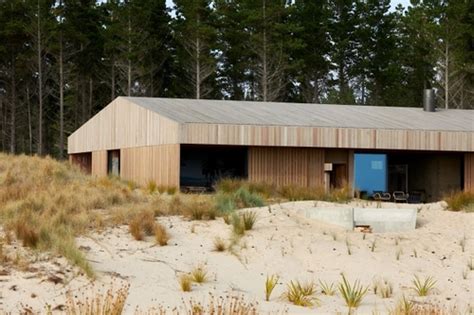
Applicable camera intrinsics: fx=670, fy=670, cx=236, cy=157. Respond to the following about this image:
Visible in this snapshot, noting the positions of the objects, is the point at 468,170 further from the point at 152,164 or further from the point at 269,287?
the point at 269,287

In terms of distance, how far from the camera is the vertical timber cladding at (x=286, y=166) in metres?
21.7

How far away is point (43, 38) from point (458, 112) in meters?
23.3

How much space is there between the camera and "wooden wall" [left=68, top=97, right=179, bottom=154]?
22.0 meters

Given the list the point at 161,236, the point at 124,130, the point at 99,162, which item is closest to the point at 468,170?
the point at 124,130

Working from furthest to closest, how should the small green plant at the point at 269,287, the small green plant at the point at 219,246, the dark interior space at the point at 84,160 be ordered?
the dark interior space at the point at 84,160
the small green plant at the point at 219,246
the small green plant at the point at 269,287

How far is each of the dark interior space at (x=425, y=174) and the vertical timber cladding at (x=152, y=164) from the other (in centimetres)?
969

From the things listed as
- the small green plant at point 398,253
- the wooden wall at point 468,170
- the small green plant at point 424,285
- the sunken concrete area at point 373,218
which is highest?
the wooden wall at point 468,170

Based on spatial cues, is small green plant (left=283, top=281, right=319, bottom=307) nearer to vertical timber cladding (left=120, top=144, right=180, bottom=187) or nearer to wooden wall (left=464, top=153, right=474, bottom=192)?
vertical timber cladding (left=120, top=144, right=180, bottom=187)

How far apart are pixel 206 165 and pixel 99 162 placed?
708 centimetres

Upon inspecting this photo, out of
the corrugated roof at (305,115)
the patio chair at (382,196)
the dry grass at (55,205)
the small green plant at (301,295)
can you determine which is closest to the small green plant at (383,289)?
the small green plant at (301,295)

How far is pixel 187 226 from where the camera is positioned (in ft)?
42.8

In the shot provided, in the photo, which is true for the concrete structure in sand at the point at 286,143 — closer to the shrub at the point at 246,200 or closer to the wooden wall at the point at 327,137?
the wooden wall at the point at 327,137

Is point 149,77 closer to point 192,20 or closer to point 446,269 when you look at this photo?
point 192,20

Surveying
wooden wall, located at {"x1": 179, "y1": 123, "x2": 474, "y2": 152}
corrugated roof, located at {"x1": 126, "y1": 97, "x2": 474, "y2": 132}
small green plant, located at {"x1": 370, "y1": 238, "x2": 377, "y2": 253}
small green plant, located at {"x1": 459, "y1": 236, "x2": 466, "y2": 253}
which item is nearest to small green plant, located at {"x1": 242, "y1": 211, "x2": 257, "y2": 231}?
small green plant, located at {"x1": 370, "y1": 238, "x2": 377, "y2": 253}
